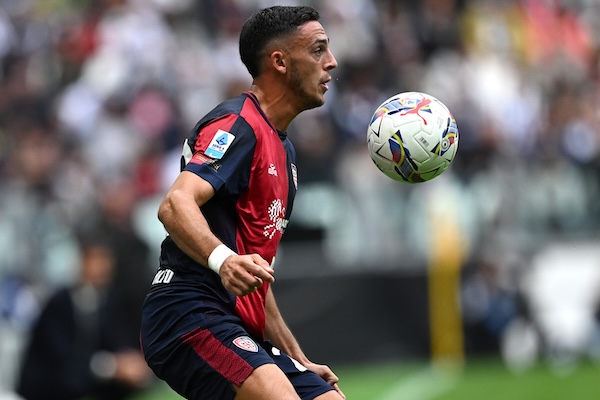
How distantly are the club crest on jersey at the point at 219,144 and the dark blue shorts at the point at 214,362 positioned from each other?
807 millimetres

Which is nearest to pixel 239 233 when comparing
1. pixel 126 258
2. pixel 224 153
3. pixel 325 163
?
pixel 224 153

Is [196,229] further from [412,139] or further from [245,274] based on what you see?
[412,139]

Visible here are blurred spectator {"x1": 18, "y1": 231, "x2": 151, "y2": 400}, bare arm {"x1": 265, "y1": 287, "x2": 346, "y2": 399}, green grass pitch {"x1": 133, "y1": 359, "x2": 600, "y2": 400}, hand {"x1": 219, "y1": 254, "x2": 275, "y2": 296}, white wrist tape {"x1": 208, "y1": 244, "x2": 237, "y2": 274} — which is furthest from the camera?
green grass pitch {"x1": 133, "y1": 359, "x2": 600, "y2": 400}

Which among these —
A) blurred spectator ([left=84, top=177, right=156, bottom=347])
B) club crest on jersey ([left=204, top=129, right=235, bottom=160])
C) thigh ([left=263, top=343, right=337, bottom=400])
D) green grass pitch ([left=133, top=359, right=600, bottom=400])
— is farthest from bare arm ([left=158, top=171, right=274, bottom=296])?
green grass pitch ([left=133, top=359, right=600, bottom=400])

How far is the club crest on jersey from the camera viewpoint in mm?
5953

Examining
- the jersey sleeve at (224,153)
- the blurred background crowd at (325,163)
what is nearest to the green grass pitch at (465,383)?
the blurred background crowd at (325,163)

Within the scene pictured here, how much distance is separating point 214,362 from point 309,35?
1.78m

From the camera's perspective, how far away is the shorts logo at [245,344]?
5.92m

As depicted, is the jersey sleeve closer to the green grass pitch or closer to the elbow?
the elbow

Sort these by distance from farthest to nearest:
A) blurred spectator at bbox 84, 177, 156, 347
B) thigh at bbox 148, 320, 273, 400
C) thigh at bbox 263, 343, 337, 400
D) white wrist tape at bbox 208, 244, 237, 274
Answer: blurred spectator at bbox 84, 177, 156, 347 → thigh at bbox 263, 343, 337, 400 → thigh at bbox 148, 320, 273, 400 → white wrist tape at bbox 208, 244, 237, 274

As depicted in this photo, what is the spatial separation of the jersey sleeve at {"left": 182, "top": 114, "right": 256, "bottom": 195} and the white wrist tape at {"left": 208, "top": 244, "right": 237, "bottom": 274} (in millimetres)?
391

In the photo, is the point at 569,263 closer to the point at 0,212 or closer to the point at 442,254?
the point at 442,254

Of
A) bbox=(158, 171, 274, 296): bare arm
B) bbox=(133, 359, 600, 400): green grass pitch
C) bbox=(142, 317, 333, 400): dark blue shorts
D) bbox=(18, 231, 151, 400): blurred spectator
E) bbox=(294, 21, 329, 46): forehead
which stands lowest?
bbox=(133, 359, 600, 400): green grass pitch

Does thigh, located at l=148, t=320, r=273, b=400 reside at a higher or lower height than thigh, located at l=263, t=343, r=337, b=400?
higher
